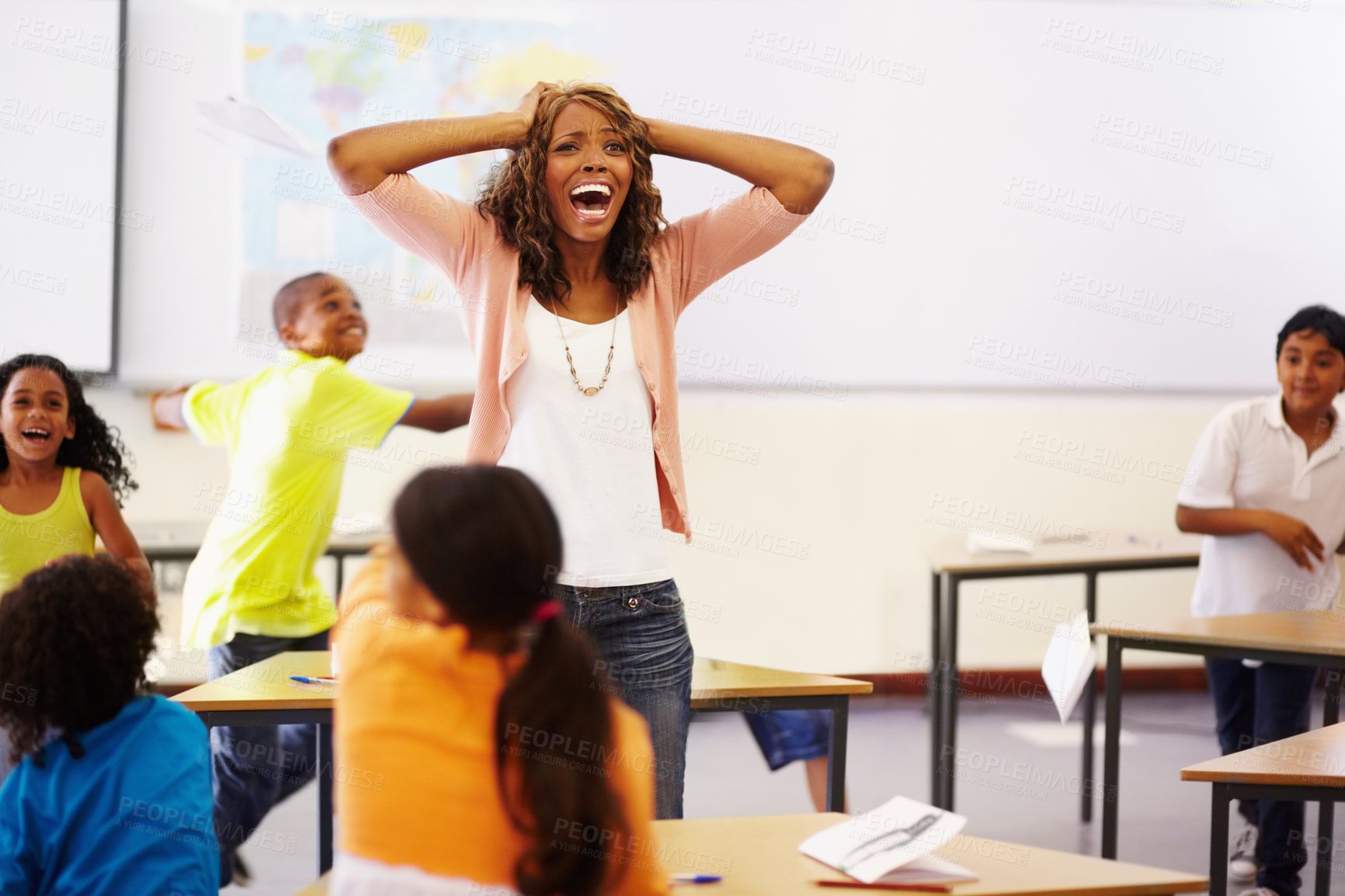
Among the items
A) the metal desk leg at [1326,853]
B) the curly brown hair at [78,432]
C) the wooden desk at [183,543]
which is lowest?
the metal desk leg at [1326,853]

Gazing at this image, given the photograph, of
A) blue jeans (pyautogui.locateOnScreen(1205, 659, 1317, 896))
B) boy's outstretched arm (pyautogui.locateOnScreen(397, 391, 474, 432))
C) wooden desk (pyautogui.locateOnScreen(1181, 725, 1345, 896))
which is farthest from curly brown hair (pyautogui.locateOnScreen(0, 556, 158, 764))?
blue jeans (pyautogui.locateOnScreen(1205, 659, 1317, 896))

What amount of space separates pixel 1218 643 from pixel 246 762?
231 cm

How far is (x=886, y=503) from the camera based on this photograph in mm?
5121

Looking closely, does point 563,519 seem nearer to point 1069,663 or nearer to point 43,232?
point 1069,663

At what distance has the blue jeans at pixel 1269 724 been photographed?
2.90 m

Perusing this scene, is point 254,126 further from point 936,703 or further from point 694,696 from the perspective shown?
point 936,703

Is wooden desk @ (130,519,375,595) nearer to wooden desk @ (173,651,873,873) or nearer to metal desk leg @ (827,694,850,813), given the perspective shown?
wooden desk @ (173,651,873,873)

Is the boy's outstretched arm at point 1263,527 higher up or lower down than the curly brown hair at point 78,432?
lower down

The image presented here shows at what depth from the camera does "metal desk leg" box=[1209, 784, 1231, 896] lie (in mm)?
1948

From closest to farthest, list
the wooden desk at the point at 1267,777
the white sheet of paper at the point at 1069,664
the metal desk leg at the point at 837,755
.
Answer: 1. the wooden desk at the point at 1267,777
2. the white sheet of paper at the point at 1069,664
3. the metal desk leg at the point at 837,755

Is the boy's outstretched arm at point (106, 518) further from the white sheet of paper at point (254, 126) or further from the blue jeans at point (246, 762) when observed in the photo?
the white sheet of paper at point (254, 126)

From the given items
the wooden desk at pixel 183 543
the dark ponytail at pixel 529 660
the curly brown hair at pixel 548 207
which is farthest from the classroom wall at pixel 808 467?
the dark ponytail at pixel 529 660

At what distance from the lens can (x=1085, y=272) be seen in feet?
16.8

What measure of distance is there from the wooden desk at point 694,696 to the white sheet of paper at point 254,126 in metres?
1.00
